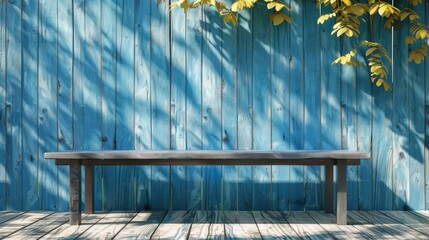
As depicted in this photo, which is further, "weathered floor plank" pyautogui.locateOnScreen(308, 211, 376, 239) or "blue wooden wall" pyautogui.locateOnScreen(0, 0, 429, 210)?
"blue wooden wall" pyautogui.locateOnScreen(0, 0, 429, 210)

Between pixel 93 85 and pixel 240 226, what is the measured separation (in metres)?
1.38

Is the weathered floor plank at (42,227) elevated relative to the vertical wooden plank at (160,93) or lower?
lower

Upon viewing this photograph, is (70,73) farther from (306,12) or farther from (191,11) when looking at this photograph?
(306,12)

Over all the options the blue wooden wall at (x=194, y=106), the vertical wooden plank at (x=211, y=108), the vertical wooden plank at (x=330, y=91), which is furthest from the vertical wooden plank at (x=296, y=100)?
the vertical wooden plank at (x=211, y=108)

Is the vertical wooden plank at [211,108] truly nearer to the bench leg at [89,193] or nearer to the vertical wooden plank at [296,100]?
the vertical wooden plank at [296,100]

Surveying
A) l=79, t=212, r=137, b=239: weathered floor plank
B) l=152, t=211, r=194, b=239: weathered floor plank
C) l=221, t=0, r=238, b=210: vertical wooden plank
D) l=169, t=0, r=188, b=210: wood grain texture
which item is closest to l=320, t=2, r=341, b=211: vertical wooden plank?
l=221, t=0, r=238, b=210: vertical wooden plank

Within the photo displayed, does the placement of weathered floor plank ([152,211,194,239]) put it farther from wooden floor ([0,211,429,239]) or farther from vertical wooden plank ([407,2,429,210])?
vertical wooden plank ([407,2,429,210])

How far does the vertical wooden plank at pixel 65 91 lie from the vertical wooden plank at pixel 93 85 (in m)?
0.10

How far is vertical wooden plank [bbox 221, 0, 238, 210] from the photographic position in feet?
12.1

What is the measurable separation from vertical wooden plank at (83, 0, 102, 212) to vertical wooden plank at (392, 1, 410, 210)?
196 centimetres

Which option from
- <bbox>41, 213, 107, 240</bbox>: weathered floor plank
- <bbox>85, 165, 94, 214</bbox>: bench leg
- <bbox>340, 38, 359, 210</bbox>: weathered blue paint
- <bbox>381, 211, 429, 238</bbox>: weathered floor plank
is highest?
<bbox>340, 38, 359, 210</bbox>: weathered blue paint

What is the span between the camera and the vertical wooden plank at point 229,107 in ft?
12.1

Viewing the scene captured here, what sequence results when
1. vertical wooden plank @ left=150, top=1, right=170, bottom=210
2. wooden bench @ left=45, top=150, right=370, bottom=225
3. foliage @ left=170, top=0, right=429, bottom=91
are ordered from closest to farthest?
wooden bench @ left=45, top=150, right=370, bottom=225 → foliage @ left=170, top=0, right=429, bottom=91 → vertical wooden plank @ left=150, top=1, right=170, bottom=210

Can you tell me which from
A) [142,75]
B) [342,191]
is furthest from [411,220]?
[142,75]
